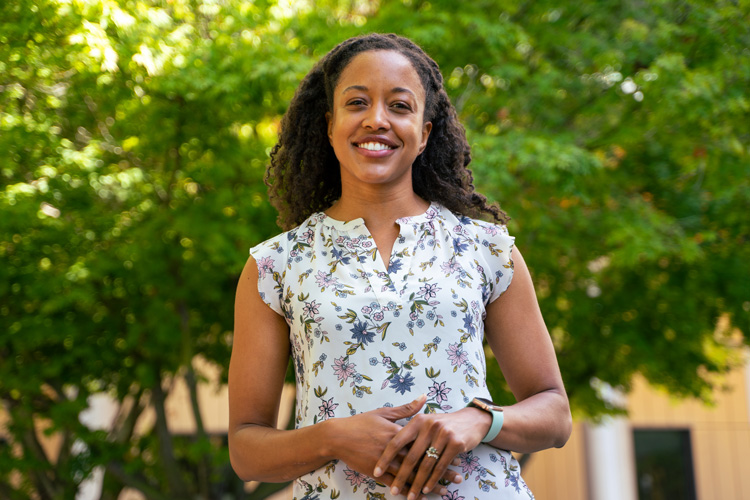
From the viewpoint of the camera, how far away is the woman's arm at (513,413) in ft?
5.08

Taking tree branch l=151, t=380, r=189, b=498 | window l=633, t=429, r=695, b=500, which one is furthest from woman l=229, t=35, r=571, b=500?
window l=633, t=429, r=695, b=500

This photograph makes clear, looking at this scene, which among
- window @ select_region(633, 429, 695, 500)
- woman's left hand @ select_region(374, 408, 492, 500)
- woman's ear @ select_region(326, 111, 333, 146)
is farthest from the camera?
window @ select_region(633, 429, 695, 500)

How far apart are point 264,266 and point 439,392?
0.51 meters

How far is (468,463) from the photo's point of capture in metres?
1.69

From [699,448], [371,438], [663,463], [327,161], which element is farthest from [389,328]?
[663,463]

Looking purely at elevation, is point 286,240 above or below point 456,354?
above

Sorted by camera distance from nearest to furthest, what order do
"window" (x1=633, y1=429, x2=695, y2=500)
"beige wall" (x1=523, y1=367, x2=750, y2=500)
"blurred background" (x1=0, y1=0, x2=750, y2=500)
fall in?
"blurred background" (x1=0, y1=0, x2=750, y2=500) < "beige wall" (x1=523, y1=367, x2=750, y2=500) < "window" (x1=633, y1=429, x2=695, y2=500)

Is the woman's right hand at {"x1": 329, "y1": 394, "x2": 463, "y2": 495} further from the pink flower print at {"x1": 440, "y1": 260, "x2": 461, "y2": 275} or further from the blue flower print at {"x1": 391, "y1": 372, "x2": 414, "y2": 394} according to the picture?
the pink flower print at {"x1": 440, "y1": 260, "x2": 461, "y2": 275}

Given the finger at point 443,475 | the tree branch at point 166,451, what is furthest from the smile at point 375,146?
the tree branch at point 166,451

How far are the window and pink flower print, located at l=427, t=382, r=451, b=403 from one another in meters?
13.8

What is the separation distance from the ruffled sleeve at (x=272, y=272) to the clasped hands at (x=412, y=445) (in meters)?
0.37

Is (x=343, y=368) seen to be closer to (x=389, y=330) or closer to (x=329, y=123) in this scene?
(x=389, y=330)

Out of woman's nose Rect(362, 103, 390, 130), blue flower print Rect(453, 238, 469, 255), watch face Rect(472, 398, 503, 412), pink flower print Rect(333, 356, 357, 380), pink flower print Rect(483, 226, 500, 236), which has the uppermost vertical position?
woman's nose Rect(362, 103, 390, 130)

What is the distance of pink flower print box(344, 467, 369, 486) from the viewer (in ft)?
5.49
